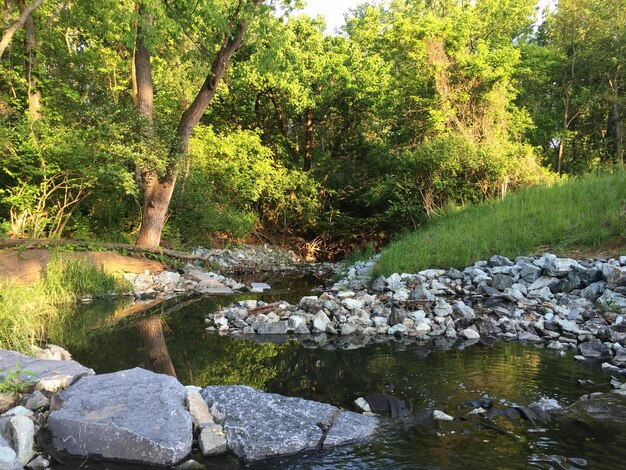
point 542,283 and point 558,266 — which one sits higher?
point 558,266

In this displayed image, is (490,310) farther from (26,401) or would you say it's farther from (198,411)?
(26,401)

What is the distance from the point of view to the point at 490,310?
292 inches

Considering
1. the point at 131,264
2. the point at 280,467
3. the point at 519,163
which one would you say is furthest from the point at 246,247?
the point at 280,467

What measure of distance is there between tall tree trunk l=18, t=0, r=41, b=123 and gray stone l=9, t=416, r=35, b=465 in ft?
35.8

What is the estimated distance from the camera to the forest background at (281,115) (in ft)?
39.0

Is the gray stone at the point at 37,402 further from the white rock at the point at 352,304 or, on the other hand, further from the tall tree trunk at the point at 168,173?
the tall tree trunk at the point at 168,173

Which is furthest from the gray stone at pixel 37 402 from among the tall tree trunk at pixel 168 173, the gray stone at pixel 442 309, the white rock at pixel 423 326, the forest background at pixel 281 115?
the tall tree trunk at pixel 168 173

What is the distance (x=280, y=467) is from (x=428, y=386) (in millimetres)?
2020

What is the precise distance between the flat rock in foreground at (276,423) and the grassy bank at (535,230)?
6853mm

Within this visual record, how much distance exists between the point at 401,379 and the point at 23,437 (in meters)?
3.33

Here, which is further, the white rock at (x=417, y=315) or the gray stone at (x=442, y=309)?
the gray stone at (x=442, y=309)

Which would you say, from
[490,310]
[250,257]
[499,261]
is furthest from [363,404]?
[250,257]

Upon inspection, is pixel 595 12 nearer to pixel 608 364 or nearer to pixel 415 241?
pixel 415 241

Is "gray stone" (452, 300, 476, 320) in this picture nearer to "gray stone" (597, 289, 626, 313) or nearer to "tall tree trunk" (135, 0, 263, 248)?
"gray stone" (597, 289, 626, 313)
